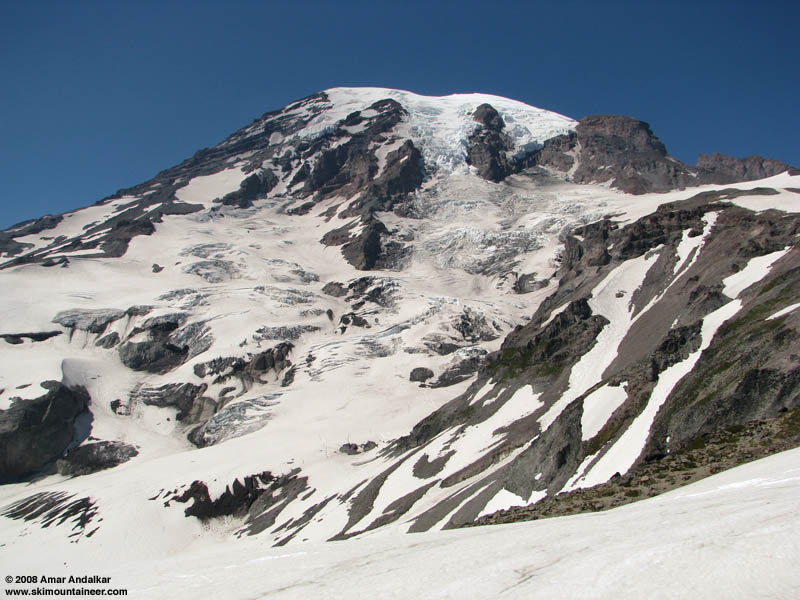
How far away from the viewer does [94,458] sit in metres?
102

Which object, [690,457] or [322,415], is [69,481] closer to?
[322,415]

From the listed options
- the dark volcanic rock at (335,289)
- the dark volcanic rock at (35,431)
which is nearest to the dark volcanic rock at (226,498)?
the dark volcanic rock at (35,431)

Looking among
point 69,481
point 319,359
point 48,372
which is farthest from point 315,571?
point 48,372

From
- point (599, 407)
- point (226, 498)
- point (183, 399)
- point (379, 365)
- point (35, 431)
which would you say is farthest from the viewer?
point (183, 399)

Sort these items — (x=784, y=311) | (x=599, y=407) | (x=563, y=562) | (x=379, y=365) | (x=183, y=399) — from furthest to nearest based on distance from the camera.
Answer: (x=183, y=399) < (x=379, y=365) < (x=599, y=407) < (x=784, y=311) < (x=563, y=562)

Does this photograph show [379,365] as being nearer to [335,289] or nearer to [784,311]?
[335,289]

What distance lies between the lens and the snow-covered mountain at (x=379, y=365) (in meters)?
35.3

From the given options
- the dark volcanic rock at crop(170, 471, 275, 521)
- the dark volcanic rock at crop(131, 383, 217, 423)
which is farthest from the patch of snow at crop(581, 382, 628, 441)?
the dark volcanic rock at crop(131, 383, 217, 423)

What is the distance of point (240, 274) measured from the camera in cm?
16825

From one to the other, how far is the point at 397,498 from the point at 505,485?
48.1 feet

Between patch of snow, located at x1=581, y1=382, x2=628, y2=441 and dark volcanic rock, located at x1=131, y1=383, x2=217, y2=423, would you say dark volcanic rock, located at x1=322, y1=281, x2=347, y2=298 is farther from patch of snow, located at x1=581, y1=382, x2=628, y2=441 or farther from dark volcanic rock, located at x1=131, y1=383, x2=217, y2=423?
patch of snow, located at x1=581, y1=382, x2=628, y2=441

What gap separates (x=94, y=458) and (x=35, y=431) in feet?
47.9

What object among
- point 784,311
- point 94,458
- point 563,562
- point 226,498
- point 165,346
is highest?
point 165,346

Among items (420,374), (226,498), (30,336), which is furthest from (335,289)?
(226,498)
